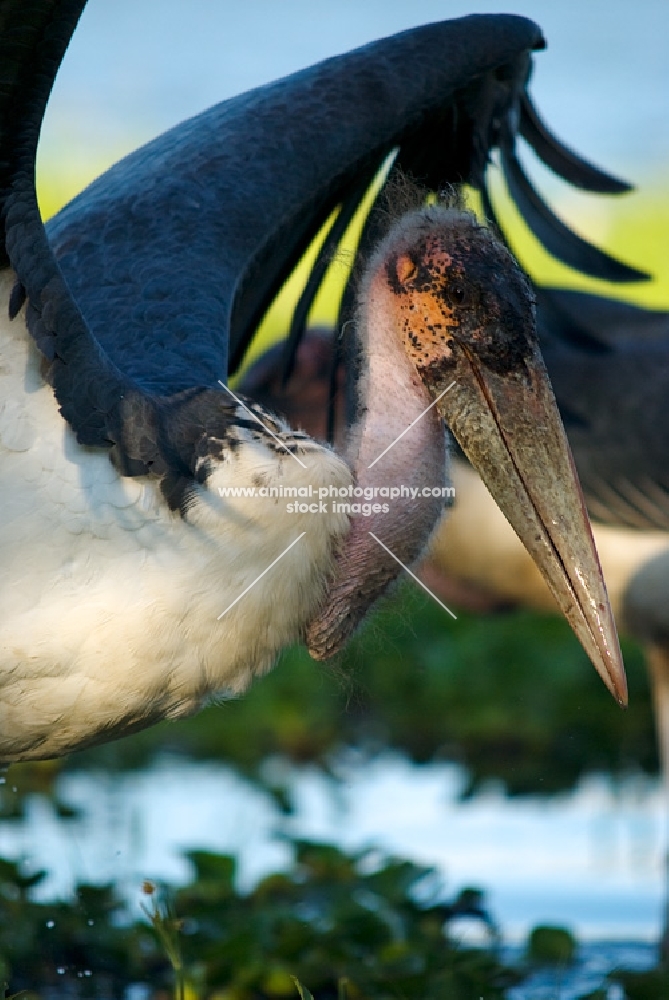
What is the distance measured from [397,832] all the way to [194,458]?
7.68ft

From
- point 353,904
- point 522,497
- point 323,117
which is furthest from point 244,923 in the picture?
point 323,117

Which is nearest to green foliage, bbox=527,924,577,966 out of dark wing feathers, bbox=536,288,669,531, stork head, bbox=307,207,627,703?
stork head, bbox=307,207,627,703

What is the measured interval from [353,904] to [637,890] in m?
1.25

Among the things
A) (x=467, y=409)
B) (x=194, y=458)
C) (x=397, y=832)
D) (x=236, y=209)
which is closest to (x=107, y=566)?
(x=194, y=458)

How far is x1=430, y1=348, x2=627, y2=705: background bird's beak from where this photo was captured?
9.25 ft

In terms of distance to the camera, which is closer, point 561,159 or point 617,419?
point 561,159

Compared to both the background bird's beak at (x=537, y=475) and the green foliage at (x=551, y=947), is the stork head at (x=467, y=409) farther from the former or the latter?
the green foliage at (x=551, y=947)

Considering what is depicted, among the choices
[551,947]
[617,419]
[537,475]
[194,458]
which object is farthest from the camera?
[617,419]

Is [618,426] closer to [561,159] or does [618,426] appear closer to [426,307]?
[561,159]

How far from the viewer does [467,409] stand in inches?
115

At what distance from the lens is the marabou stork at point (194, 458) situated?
2.62m

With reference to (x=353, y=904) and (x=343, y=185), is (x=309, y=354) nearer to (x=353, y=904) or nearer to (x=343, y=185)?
(x=343, y=185)

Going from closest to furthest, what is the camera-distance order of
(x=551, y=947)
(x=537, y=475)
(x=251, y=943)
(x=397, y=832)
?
1. (x=537, y=475)
2. (x=251, y=943)
3. (x=551, y=947)
4. (x=397, y=832)

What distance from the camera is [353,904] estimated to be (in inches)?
140
